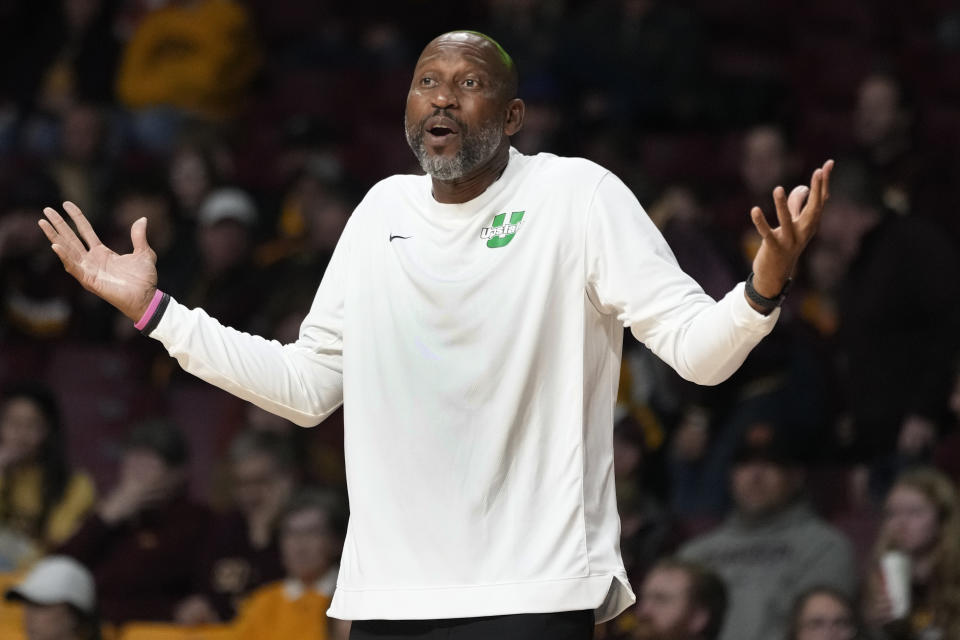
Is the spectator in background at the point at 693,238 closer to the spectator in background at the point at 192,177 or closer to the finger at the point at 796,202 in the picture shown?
the spectator in background at the point at 192,177

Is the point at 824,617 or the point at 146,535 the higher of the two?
the point at 146,535

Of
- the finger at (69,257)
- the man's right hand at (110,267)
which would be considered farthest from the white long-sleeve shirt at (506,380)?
the finger at (69,257)

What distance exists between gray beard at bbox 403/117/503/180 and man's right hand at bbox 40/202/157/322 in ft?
1.91

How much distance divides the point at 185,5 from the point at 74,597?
517cm

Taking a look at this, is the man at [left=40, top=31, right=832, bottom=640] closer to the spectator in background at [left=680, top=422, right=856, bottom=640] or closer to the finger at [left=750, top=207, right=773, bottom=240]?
the finger at [left=750, top=207, right=773, bottom=240]

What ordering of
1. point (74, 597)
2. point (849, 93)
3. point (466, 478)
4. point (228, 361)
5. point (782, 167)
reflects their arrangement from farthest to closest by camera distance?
point (849, 93)
point (782, 167)
point (74, 597)
point (228, 361)
point (466, 478)

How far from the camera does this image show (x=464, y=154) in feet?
10.5

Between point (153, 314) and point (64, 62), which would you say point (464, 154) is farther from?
point (64, 62)

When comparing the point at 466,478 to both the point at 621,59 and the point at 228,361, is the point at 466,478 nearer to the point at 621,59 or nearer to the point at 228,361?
the point at 228,361

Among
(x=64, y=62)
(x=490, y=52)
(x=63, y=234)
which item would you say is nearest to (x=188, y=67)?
(x=64, y=62)

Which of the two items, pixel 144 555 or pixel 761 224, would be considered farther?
pixel 144 555

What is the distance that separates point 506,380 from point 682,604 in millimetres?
2862

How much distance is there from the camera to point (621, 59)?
30.0 feet

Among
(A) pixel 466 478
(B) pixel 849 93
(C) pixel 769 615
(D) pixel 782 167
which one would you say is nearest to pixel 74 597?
(C) pixel 769 615
